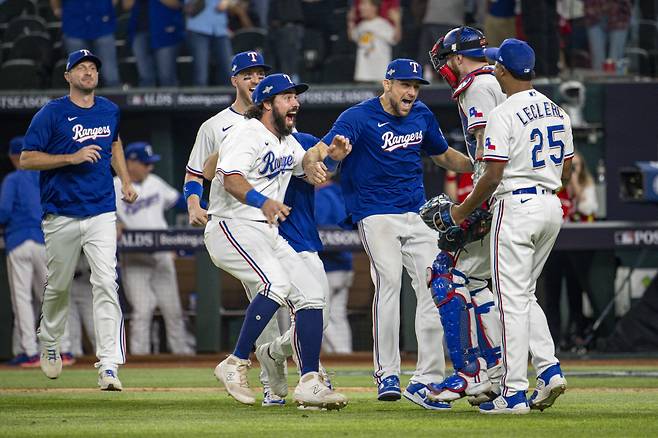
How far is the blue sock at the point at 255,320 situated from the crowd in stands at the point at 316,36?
7677mm

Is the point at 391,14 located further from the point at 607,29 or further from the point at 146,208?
the point at 146,208

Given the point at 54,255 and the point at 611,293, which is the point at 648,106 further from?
the point at 54,255

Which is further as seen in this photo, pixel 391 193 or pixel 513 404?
pixel 391 193

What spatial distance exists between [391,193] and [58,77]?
8.94 meters

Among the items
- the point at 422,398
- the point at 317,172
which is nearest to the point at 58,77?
the point at 317,172

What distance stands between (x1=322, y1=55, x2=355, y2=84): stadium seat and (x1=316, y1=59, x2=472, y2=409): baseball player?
753 centimetres

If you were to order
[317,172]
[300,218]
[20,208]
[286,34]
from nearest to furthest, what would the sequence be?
[317,172]
[300,218]
[20,208]
[286,34]

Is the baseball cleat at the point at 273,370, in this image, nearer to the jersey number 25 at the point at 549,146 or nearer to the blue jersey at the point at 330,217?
the jersey number 25 at the point at 549,146

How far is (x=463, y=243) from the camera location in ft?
22.9

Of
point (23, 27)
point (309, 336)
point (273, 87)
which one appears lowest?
point (309, 336)

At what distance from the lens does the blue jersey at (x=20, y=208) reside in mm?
12500

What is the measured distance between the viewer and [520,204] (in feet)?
21.1

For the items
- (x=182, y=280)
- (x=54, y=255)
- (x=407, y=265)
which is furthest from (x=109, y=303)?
(x=182, y=280)

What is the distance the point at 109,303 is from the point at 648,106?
798 centimetres
